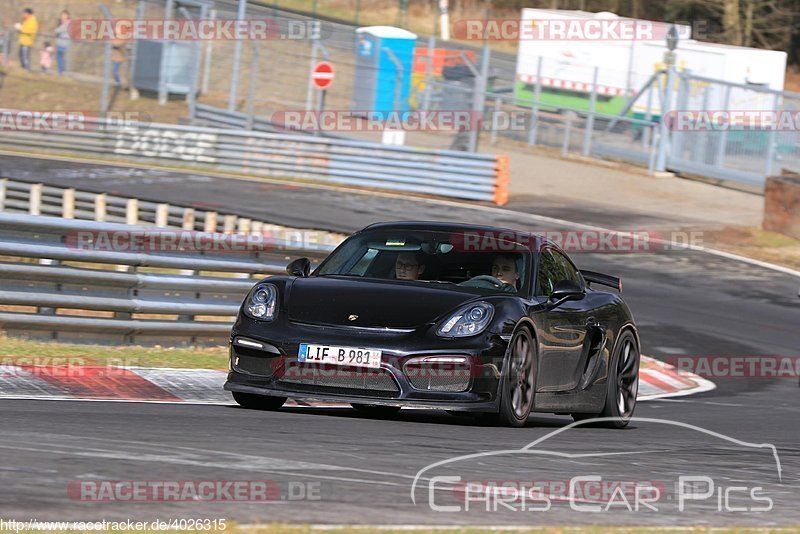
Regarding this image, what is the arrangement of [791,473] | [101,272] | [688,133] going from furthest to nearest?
[688,133] < [101,272] < [791,473]

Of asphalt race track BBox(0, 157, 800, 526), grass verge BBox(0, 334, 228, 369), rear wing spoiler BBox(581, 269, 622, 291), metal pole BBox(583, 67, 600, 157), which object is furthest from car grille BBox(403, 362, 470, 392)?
metal pole BBox(583, 67, 600, 157)

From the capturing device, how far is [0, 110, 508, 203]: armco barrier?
92.1ft

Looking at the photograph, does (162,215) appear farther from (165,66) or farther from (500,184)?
(165,66)

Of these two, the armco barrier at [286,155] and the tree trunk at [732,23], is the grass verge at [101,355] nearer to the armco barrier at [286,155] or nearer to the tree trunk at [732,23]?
the armco barrier at [286,155]

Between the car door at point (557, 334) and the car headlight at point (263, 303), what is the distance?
1.58m

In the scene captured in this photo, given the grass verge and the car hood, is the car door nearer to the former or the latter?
the car hood

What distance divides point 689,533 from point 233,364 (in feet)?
12.1

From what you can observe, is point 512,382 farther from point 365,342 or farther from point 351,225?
point 351,225

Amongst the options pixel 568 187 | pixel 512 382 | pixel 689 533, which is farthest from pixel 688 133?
pixel 689 533

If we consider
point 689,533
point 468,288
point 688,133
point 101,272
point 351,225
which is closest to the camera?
point 689,533

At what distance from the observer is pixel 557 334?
8.80 metres

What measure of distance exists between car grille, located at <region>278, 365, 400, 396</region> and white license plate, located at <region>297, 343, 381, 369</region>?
0.12 feet

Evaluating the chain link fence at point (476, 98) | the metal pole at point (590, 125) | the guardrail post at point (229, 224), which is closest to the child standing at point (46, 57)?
the chain link fence at point (476, 98)

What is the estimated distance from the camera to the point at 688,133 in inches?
1262
